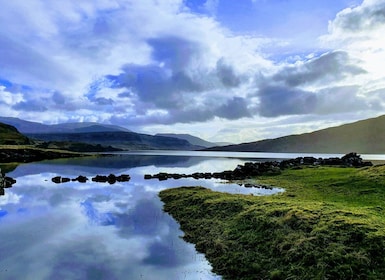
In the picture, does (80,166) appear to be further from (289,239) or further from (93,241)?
(289,239)

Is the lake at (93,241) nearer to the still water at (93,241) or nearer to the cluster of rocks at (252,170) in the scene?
the still water at (93,241)

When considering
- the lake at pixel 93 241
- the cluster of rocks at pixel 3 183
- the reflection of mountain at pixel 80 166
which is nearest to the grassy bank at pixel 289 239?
the lake at pixel 93 241

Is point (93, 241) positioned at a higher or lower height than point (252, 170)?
lower

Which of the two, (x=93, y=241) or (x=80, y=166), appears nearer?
(x=93, y=241)

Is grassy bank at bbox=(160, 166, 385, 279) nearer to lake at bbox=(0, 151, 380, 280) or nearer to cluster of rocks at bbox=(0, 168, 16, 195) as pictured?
lake at bbox=(0, 151, 380, 280)

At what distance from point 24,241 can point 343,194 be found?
35.0 metres

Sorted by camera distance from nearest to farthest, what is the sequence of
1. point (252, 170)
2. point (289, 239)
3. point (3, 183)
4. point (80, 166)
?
point (289, 239)
point (3, 183)
point (252, 170)
point (80, 166)

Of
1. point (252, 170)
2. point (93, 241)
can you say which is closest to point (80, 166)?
point (252, 170)

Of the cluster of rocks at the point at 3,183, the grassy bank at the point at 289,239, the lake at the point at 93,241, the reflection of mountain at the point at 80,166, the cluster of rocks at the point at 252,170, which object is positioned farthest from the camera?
the reflection of mountain at the point at 80,166

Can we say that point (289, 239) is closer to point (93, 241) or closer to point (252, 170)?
point (93, 241)

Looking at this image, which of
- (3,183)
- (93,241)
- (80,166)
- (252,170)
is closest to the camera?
(93,241)

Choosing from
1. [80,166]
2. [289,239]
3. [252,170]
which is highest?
[252,170]

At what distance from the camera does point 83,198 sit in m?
49.2

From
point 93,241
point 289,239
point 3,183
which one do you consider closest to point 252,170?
point 3,183
